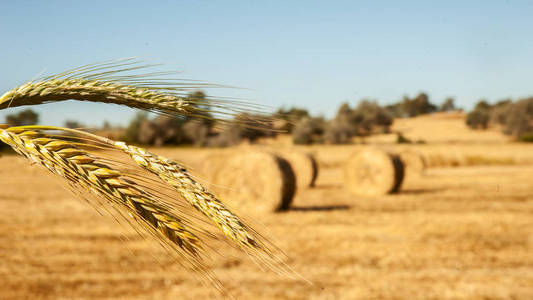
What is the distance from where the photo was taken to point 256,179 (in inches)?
556

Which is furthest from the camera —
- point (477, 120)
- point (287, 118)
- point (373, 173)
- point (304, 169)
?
point (477, 120)

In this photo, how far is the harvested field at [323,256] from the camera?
6.71m

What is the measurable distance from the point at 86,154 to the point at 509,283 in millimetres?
6644

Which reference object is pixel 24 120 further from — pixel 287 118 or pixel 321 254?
pixel 321 254

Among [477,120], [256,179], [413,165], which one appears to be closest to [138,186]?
[256,179]

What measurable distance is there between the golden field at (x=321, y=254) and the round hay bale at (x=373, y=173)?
6.92 ft

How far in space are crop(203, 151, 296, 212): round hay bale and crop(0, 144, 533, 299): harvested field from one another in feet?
1.59

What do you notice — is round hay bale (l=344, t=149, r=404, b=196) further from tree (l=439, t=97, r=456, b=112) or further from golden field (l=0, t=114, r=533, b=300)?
tree (l=439, t=97, r=456, b=112)

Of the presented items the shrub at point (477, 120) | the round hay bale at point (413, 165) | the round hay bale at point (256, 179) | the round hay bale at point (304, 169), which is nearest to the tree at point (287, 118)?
the round hay bale at point (256, 179)

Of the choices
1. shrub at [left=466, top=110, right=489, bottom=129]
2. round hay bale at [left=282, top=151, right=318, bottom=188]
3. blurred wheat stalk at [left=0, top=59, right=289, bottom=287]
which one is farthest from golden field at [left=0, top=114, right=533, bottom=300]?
shrub at [left=466, top=110, right=489, bottom=129]

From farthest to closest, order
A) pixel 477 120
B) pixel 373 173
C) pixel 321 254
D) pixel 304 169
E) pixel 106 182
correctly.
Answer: pixel 477 120
pixel 304 169
pixel 373 173
pixel 321 254
pixel 106 182

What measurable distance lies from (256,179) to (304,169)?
8.38 metres

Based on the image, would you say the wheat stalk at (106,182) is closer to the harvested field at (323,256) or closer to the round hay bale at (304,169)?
the harvested field at (323,256)

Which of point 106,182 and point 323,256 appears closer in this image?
point 106,182
